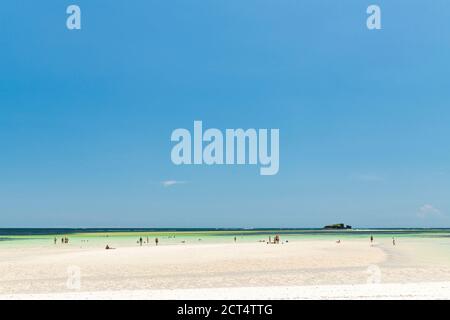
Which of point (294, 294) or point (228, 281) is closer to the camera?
point (294, 294)

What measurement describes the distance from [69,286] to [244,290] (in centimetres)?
1014

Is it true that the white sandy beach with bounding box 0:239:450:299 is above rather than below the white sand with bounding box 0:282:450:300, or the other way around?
below

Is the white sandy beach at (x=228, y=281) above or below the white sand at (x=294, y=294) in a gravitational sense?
below

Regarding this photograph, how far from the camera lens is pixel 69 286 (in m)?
23.0

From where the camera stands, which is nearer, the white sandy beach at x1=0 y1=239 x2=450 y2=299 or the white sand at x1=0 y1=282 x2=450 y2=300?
the white sand at x1=0 y1=282 x2=450 y2=300

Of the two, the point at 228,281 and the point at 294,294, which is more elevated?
the point at 294,294

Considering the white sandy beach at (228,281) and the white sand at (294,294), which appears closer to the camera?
the white sand at (294,294)
